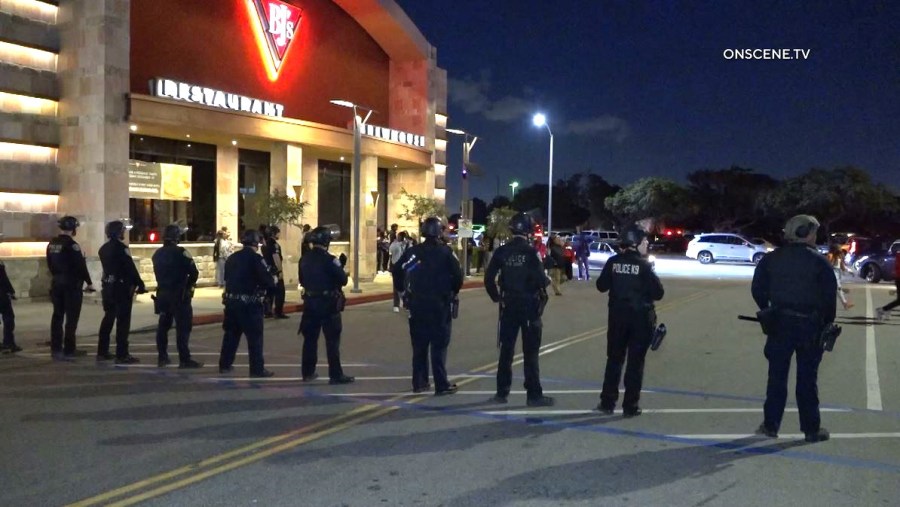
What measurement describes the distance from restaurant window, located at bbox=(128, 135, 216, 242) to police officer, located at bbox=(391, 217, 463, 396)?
14295mm

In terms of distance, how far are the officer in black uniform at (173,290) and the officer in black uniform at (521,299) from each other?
168 inches

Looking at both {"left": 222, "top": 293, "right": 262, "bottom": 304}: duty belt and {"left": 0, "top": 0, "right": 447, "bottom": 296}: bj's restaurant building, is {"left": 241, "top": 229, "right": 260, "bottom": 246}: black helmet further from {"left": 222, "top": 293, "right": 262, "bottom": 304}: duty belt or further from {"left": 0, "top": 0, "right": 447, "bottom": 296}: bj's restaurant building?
{"left": 0, "top": 0, "right": 447, "bottom": 296}: bj's restaurant building

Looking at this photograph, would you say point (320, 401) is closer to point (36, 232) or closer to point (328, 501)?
point (328, 501)

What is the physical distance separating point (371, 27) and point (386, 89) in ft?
8.18

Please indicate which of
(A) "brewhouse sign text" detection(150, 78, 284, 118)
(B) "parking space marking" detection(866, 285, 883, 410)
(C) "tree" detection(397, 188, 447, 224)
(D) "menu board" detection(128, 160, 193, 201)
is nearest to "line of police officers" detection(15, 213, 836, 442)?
(B) "parking space marking" detection(866, 285, 883, 410)

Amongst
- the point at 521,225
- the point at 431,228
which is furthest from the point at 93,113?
the point at 521,225

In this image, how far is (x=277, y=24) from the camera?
2442cm

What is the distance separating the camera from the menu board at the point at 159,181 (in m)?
21.4

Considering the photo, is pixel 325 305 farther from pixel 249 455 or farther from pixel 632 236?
pixel 632 236

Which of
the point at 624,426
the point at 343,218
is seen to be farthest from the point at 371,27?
the point at 624,426

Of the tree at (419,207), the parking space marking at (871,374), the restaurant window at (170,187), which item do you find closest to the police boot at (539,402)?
the parking space marking at (871,374)

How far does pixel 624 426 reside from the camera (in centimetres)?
716

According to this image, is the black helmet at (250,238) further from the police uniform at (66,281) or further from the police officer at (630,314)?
the police officer at (630,314)

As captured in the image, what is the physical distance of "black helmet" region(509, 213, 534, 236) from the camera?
26.3 feet
